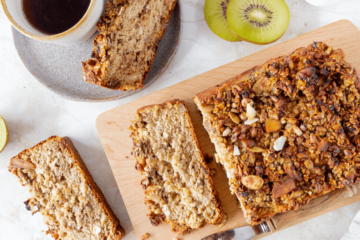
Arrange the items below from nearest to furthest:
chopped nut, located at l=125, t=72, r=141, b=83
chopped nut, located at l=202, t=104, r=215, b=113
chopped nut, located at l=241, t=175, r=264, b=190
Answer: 1. chopped nut, located at l=241, t=175, r=264, b=190
2. chopped nut, located at l=202, t=104, r=215, b=113
3. chopped nut, located at l=125, t=72, r=141, b=83

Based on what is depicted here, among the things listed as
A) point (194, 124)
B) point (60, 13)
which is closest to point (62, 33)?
point (60, 13)

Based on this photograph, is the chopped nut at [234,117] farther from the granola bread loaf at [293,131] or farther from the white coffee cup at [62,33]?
the white coffee cup at [62,33]

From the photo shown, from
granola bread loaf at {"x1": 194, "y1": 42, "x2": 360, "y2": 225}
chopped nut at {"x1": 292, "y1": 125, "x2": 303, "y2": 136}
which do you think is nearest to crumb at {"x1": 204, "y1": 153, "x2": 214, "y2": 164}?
granola bread loaf at {"x1": 194, "y1": 42, "x2": 360, "y2": 225}

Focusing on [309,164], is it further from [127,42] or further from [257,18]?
[127,42]

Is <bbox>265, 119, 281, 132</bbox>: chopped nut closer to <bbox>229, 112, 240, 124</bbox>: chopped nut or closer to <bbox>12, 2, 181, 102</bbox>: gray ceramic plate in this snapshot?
<bbox>229, 112, 240, 124</bbox>: chopped nut

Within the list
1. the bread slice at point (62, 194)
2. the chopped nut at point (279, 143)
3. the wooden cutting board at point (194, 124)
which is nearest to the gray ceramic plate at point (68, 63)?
the wooden cutting board at point (194, 124)

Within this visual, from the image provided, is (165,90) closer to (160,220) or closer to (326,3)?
(160,220)
